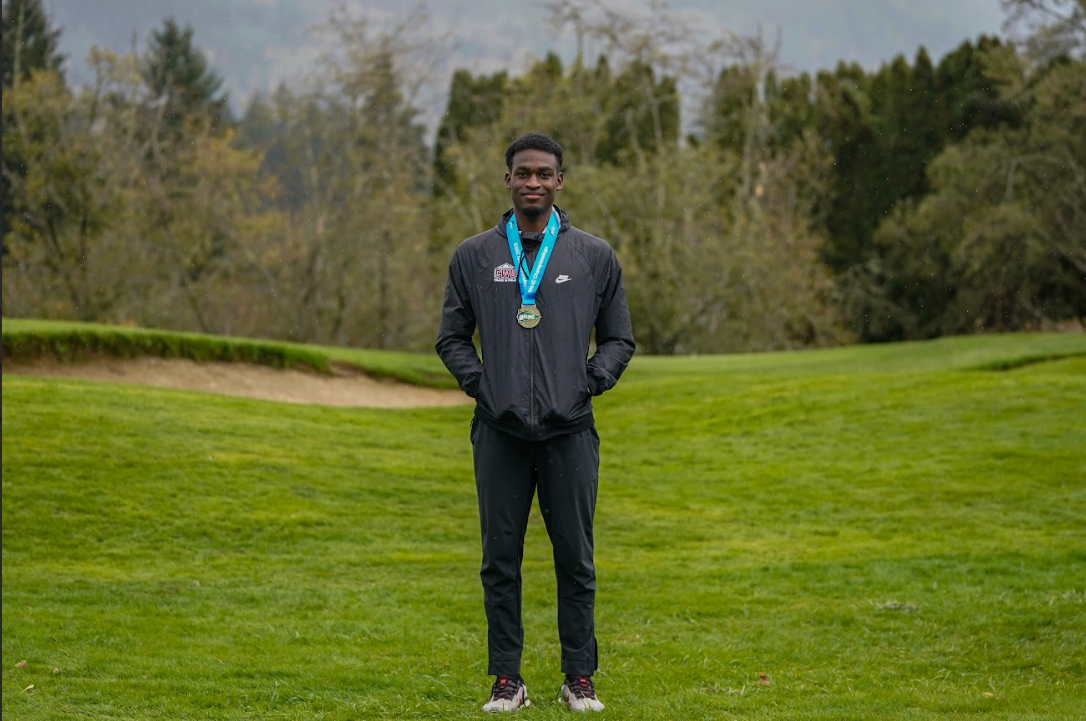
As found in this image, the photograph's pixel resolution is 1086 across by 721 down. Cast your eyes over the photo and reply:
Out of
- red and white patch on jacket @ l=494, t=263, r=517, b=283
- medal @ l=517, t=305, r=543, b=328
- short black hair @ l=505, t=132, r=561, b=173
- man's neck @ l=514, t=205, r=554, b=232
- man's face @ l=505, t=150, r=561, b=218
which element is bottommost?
medal @ l=517, t=305, r=543, b=328

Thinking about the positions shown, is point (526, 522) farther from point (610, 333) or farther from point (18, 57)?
point (18, 57)

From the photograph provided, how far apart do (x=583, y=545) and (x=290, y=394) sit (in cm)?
1602

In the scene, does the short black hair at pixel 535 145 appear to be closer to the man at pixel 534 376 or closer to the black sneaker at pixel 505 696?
the man at pixel 534 376

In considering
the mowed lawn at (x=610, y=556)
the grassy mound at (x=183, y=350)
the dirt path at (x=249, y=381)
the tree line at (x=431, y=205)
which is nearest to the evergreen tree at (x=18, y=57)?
the tree line at (x=431, y=205)

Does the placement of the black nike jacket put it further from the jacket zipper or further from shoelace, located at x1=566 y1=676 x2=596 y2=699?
shoelace, located at x1=566 y1=676 x2=596 y2=699

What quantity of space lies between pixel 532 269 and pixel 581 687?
1750 millimetres

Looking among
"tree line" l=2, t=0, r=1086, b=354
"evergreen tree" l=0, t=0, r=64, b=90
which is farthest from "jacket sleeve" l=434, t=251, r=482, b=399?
"evergreen tree" l=0, t=0, r=64, b=90

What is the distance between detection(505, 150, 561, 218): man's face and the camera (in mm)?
5035

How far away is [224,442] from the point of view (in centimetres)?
1427

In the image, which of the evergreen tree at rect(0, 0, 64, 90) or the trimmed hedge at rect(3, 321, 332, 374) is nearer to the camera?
the trimmed hedge at rect(3, 321, 332, 374)

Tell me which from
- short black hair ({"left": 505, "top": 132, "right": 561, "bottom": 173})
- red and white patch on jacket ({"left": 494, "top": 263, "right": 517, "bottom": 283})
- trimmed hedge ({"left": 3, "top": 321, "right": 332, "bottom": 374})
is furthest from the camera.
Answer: trimmed hedge ({"left": 3, "top": 321, "right": 332, "bottom": 374})

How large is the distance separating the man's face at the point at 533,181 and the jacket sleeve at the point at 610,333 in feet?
1.16

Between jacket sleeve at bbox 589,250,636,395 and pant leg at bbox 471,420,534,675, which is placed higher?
jacket sleeve at bbox 589,250,636,395

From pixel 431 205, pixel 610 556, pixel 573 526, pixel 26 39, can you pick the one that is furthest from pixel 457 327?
pixel 26 39
